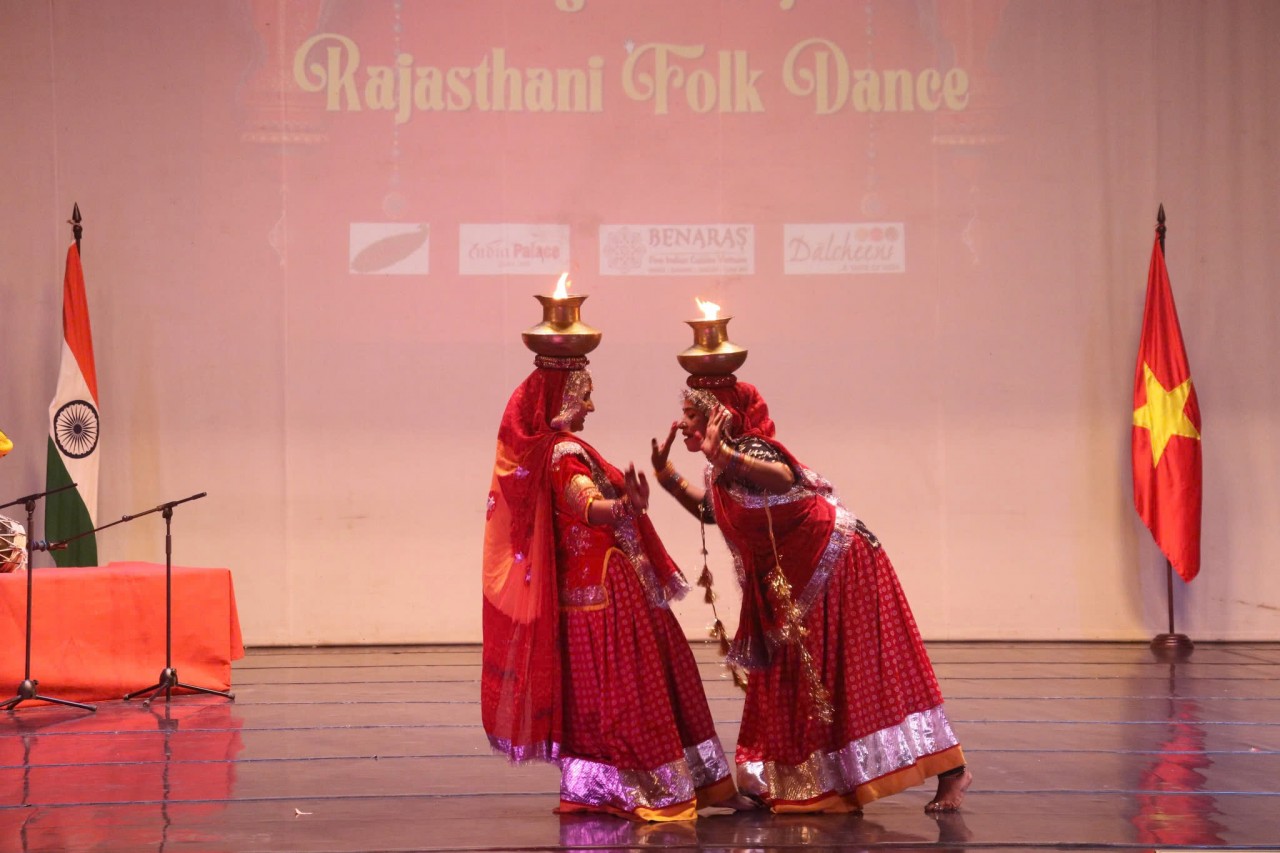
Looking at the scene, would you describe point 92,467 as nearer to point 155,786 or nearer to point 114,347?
point 114,347

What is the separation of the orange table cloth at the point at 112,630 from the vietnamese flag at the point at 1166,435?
15.4ft

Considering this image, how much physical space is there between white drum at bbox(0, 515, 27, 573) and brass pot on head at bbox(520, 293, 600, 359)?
3211mm

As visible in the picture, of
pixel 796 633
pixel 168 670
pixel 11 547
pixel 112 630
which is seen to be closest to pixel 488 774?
pixel 796 633

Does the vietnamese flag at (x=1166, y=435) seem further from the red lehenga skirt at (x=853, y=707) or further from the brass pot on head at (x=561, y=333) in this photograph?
the brass pot on head at (x=561, y=333)

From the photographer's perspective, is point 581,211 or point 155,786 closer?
point 155,786

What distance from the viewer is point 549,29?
7082 millimetres

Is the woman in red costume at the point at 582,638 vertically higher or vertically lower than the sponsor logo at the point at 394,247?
lower

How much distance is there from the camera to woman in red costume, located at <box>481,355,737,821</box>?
334 cm

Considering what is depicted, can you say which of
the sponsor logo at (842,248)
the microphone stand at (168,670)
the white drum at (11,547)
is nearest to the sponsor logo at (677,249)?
Result: the sponsor logo at (842,248)

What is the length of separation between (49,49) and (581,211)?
9.95ft

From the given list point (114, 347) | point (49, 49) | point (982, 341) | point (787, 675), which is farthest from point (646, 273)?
point (787, 675)

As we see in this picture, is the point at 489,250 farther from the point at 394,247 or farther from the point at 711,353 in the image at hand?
the point at 711,353

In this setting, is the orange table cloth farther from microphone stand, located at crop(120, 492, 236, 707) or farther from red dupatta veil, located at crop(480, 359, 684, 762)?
red dupatta veil, located at crop(480, 359, 684, 762)

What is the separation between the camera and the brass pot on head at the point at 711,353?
335 centimetres
